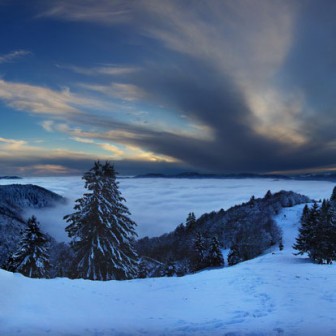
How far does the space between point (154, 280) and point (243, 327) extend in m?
6.48

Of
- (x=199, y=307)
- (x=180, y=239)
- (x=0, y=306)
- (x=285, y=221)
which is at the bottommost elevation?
(x=180, y=239)

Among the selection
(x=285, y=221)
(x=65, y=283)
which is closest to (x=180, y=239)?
(x=285, y=221)

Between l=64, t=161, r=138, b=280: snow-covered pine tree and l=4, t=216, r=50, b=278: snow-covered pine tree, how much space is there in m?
Answer: 5.21

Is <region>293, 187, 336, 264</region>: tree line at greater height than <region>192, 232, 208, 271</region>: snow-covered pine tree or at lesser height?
greater

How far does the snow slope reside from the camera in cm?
783

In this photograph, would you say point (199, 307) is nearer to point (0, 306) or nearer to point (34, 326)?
point (34, 326)

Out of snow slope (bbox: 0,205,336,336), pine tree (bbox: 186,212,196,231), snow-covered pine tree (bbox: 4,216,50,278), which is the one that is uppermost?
snow slope (bbox: 0,205,336,336)

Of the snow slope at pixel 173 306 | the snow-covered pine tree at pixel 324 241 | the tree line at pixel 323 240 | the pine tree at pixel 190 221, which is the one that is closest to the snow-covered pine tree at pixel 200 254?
the tree line at pixel 323 240

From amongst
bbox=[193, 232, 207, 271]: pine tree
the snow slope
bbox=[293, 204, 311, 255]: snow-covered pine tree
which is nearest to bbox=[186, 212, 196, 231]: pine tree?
bbox=[193, 232, 207, 271]: pine tree

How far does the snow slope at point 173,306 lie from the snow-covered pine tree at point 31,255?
40.5 ft

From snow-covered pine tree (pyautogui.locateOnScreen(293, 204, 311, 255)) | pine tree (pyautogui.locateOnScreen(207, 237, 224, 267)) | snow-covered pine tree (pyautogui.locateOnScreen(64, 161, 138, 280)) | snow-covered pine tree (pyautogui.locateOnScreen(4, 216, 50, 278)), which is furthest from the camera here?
pine tree (pyautogui.locateOnScreen(207, 237, 224, 267))

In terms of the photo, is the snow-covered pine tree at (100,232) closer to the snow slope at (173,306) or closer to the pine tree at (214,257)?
the snow slope at (173,306)

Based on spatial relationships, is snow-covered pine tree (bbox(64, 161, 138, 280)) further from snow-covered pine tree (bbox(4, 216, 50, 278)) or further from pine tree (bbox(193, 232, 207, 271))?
pine tree (bbox(193, 232, 207, 271))

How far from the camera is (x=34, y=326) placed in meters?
7.55
